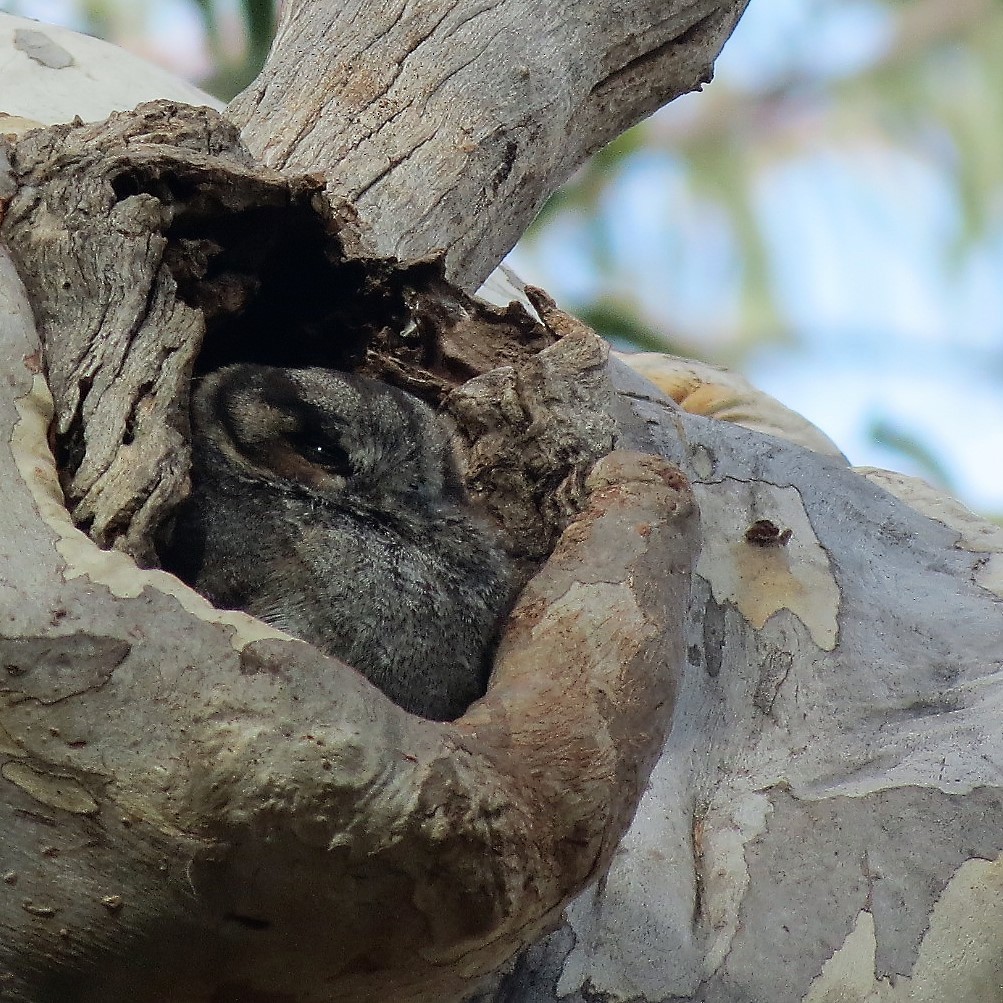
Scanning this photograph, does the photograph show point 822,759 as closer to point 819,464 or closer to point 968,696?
point 968,696

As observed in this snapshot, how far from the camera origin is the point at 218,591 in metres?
1.29

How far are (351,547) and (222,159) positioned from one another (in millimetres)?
468

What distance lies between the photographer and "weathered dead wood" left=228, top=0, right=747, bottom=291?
6.20 feet

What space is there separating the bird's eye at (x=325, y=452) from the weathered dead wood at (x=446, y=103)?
1.37ft

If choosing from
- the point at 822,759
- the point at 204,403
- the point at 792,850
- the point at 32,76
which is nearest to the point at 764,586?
the point at 822,759

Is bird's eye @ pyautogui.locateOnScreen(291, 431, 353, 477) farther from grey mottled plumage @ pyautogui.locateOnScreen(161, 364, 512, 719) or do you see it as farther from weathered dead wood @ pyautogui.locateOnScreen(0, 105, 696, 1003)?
weathered dead wood @ pyautogui.locateOnScreen(0, 105, 696, 1003)

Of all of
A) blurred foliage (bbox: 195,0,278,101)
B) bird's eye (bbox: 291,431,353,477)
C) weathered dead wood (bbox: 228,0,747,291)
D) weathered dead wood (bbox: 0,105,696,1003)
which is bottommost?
weathered dead wood (bbox: 0,105,696,1003)

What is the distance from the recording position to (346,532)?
137 centimetres

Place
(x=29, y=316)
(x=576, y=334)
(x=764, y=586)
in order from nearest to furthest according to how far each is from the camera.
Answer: (x=29, y=316)
(x=576, y=334)
(x=764, y=586)

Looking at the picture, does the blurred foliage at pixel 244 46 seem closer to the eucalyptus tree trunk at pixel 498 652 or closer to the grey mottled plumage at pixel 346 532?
the eucalyptus tree trunk at pixel 498 652

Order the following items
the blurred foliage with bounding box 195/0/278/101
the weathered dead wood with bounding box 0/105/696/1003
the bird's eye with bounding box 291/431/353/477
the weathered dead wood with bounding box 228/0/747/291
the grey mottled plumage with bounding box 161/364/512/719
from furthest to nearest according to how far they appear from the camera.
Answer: the blurred foliage with bounding box 195/0/278/101 → the weathered dead wood with bounding box 228/0/747/291 → the bird's eye with bounding box 291/431/353/477 → the grey mottled plumage with bounding box 161/364/512/719 → the weathered dead wood with bounding box 0/105/696/1003

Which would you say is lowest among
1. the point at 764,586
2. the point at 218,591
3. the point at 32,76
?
the point at 218,591

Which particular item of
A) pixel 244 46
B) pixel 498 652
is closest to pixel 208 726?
pixel 498 652

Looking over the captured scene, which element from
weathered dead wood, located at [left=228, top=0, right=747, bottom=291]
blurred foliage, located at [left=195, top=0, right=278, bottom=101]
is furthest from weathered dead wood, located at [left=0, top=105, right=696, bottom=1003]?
blurred foliage, located at [left=195, top=0, right=278, bottom=101]
